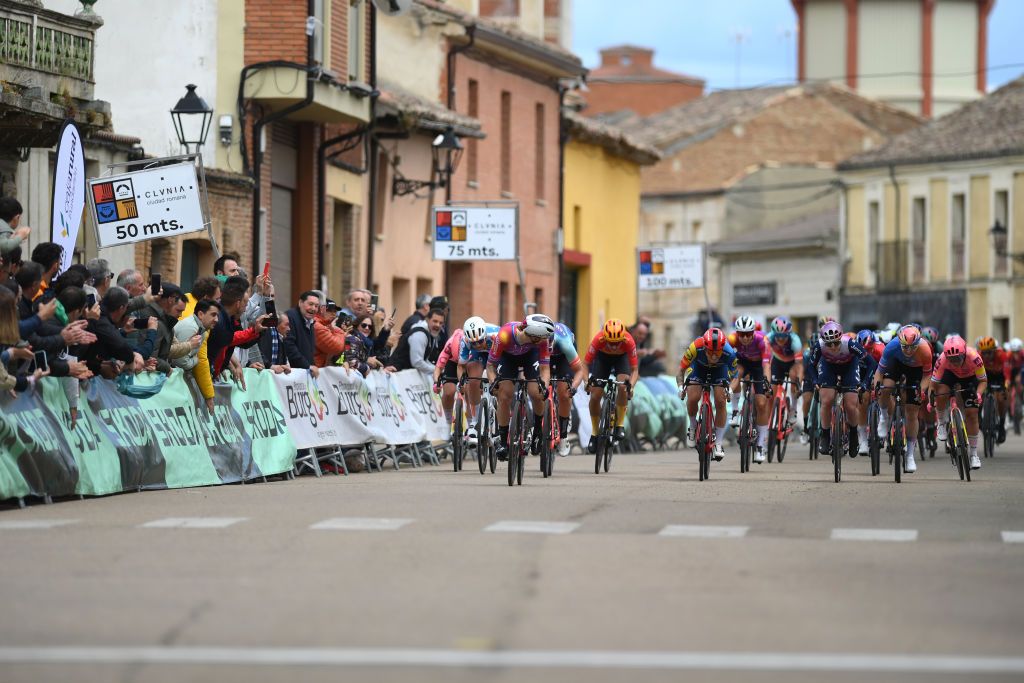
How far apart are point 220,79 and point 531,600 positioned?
23.7 metres

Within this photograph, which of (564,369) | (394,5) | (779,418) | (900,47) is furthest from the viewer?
(900,47)

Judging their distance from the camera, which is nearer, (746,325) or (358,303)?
(746,325)

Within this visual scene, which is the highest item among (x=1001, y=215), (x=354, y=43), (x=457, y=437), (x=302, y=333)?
(x=354, y=43)

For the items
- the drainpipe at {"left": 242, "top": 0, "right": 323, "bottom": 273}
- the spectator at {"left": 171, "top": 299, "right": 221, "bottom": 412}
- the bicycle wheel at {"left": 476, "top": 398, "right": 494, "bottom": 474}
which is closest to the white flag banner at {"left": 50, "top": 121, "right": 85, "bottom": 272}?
the spectator at {"left": 171, "top": 299, "right": 221, "bottom": 412}

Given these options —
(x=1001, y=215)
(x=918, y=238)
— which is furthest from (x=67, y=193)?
(x=918, y=238)

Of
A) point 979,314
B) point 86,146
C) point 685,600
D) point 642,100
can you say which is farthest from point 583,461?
point 642,100

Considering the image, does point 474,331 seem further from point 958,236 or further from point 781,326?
point 958,236

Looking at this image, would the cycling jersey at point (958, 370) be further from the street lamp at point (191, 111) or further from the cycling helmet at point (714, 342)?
the street lamp at point (191, 111)

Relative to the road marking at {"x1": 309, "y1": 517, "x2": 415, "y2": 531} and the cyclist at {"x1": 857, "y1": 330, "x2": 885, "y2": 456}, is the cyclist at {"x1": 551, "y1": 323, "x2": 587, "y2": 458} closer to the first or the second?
the cyclist at {"x1": 857, "y1": 330, "x2": 885, "y2": 456}

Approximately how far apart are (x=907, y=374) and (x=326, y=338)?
605 centimetres

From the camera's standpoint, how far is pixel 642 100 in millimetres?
100688

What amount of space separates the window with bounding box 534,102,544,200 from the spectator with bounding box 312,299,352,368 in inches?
1108

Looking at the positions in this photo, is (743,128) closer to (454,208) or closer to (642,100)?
(642,100)

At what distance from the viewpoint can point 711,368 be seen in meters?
23.5
